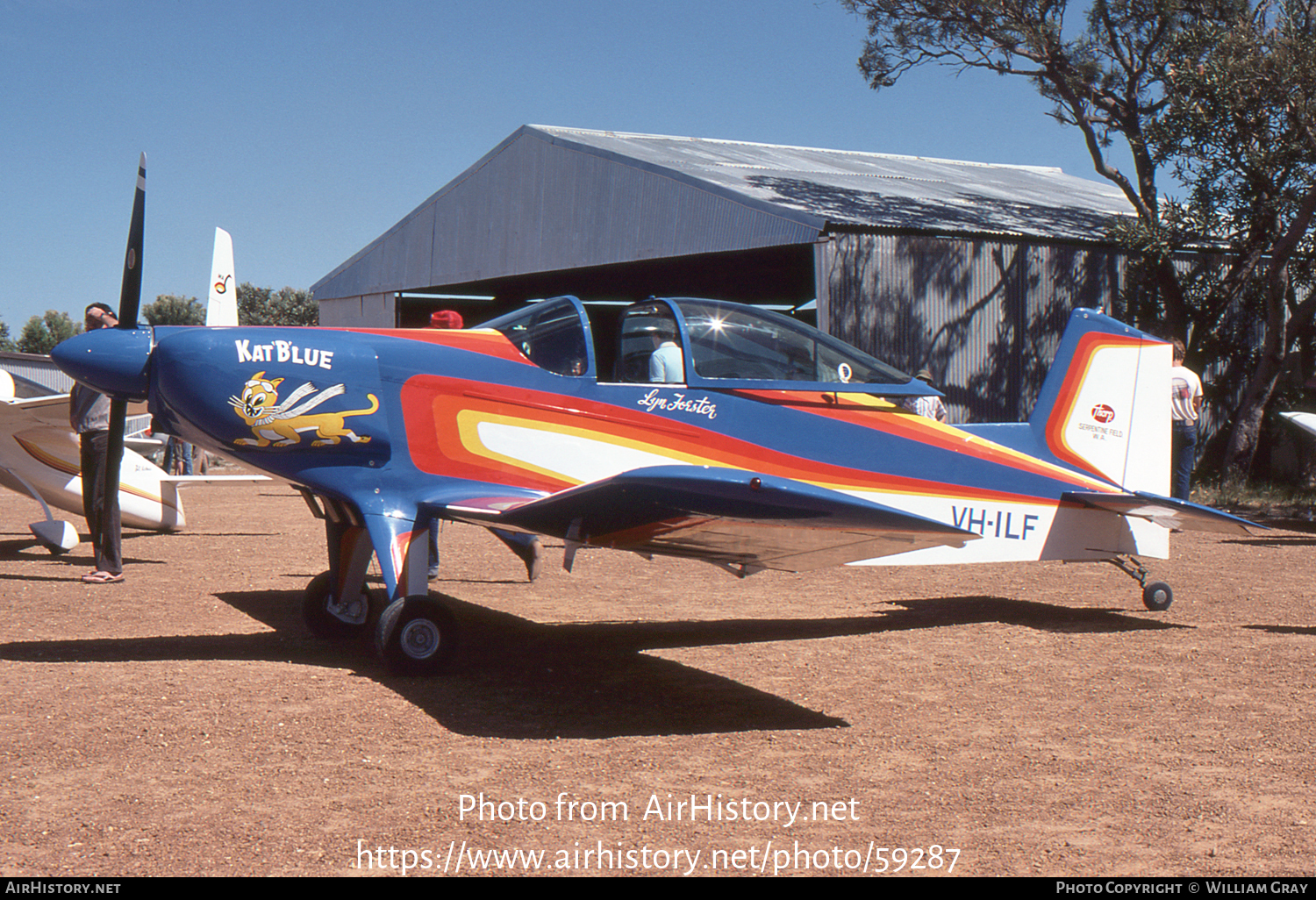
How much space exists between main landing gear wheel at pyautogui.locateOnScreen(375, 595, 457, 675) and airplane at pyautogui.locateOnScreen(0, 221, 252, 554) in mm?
5469

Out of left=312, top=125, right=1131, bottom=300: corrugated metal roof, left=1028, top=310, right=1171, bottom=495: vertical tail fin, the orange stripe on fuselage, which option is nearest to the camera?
the orange stripe on fuselage

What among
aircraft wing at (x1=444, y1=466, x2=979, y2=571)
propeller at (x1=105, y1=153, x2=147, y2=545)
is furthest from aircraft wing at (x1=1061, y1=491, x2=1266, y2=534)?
propeller at (x1=105, y1=153, x2=147, y2=545)

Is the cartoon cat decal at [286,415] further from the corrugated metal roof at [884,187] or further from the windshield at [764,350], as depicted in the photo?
the corrugated metal roof at [884,187]

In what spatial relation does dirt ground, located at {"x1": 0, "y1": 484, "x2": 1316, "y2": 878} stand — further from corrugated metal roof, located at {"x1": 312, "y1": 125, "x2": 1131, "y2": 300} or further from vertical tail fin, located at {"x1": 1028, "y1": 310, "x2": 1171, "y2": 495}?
corrugated metal roof, located at {"x1": 312, "y1": 125, "x2": 1131, "y2": 300}

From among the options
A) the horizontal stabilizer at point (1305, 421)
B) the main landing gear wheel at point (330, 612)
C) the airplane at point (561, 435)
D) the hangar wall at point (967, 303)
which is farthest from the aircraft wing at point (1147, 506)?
the hangar wall at point (967, 303)

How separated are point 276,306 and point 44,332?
22741 mm

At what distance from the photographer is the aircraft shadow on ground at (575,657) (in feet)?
15.3

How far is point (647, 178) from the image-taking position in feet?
60.1

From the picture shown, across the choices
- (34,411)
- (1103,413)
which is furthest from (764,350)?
→ (34,411)

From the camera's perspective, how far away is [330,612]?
20.4ft

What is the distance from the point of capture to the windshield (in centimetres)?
564

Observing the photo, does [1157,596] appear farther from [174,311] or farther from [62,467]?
[174,311]

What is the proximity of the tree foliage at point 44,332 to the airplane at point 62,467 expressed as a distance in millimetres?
73431

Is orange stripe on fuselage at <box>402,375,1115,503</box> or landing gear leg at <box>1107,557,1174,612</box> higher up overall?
orange stripe on fuselage at <box>402,375,1115,503</box>
